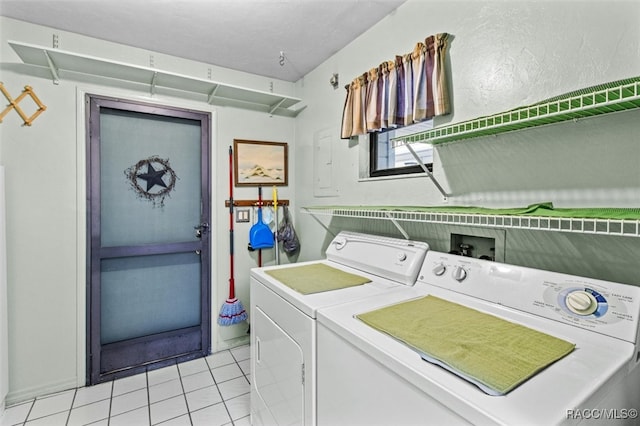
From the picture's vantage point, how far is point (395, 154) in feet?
7.08

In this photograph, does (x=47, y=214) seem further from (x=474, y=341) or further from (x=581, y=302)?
(x=581, y=302)

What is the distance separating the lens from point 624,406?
2.70 feet

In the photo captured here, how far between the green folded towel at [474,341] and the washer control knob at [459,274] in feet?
0.50

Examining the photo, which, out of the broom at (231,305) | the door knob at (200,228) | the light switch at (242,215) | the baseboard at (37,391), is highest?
the light switch at (242,215)

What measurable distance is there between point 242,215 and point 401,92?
6.09 feet

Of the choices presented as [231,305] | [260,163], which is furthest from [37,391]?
[260,163]

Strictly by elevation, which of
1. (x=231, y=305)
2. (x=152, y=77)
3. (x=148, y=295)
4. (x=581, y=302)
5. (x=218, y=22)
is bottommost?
(x=231, y=305)

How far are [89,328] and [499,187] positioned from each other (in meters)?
3.02

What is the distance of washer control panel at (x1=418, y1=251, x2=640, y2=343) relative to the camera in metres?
0.90

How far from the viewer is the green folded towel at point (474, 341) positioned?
0.74 meters

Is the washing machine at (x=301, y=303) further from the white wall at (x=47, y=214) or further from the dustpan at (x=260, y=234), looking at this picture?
the white wall at (x=47, y=214)

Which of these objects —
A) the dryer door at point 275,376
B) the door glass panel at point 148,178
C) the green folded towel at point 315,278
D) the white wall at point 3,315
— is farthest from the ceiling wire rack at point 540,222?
the white wall at point 3,315

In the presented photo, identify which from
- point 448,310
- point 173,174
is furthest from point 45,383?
point 448,310

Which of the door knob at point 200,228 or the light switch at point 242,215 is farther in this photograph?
the light switch at point 242,215
